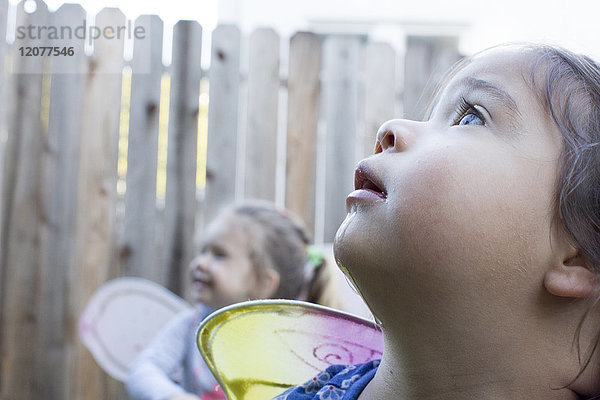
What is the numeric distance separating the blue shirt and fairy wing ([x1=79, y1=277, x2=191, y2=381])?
5.48 ft

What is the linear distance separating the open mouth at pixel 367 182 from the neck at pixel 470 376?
0.19m

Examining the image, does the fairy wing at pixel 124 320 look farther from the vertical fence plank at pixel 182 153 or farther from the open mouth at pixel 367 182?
the open mouth at pixel 367 182

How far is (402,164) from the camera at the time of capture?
80 cm

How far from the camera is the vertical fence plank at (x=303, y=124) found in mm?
3283

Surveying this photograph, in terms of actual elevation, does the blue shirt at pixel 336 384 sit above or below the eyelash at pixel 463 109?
below

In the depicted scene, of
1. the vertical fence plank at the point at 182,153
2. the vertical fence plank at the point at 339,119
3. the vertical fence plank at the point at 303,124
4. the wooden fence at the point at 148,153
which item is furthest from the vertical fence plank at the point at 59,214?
the vertical fence plank at the point at 339,119

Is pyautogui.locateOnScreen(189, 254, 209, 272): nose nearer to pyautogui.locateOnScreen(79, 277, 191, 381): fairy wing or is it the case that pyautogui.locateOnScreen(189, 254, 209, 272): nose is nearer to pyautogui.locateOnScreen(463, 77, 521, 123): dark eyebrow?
pyautogui.locateOnScreen(79, 277, 191, 381): fairy wing

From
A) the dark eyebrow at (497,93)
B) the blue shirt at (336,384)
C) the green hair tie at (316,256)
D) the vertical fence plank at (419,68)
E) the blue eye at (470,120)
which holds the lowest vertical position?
the green hair tie at (316,256)

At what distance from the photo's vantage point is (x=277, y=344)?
1034 mm

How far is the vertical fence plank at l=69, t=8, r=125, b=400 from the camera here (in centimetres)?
311

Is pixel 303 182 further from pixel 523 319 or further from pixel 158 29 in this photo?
pixel 523 319

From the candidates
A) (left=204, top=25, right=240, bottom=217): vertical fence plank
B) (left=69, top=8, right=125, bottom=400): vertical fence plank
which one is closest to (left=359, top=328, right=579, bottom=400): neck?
(left=204, top=25, right=240, bottom=217): vertical fence plank

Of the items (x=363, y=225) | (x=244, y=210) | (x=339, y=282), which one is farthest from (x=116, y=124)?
(x=363, y=225)

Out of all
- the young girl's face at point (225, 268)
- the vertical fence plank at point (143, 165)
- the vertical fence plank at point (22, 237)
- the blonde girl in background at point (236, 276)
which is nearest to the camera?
the blonde girl in background at point (236, 276)
